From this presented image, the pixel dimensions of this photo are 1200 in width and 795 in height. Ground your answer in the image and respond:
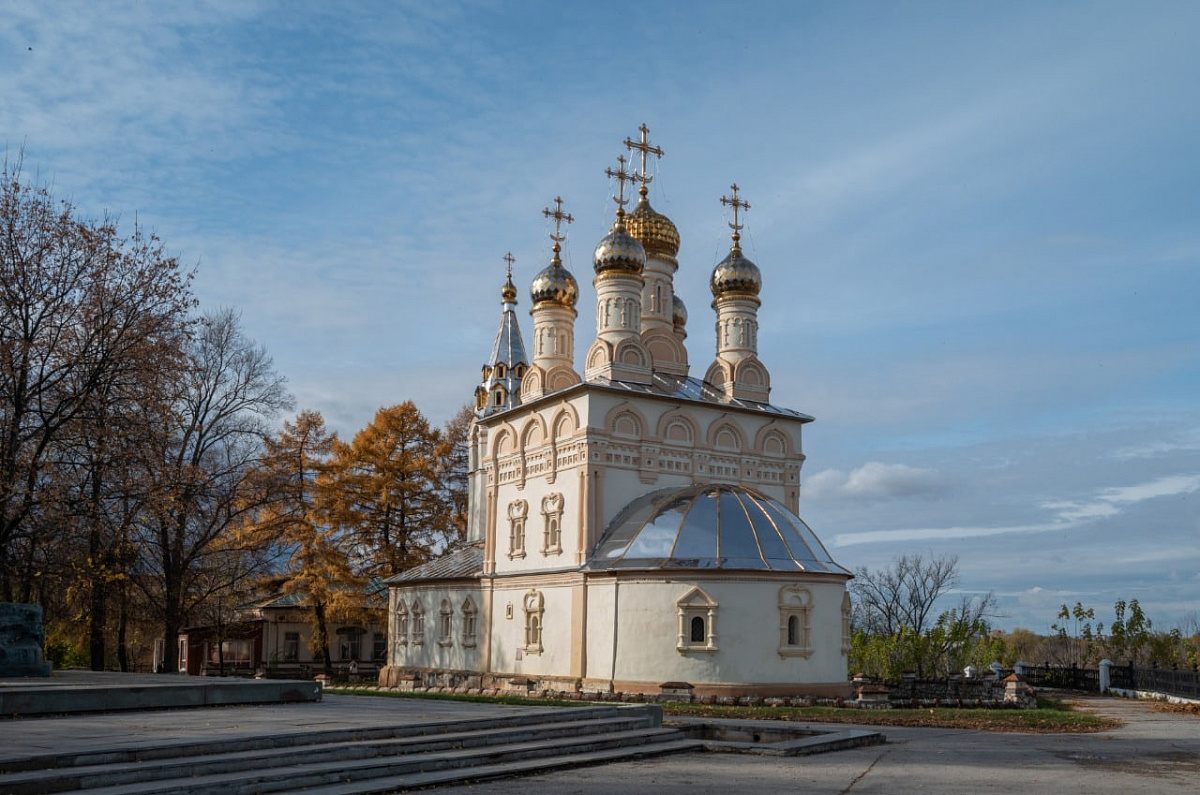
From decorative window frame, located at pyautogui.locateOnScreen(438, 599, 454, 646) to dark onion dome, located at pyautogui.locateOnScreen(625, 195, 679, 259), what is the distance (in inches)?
458

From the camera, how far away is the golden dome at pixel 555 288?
31.4m

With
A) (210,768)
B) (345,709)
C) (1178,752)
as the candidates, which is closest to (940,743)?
(1178,752)

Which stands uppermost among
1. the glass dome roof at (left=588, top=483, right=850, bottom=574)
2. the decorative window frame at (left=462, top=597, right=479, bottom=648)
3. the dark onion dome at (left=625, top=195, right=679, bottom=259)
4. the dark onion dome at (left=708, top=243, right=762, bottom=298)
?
the dark onion dome at (left=625, top=195, right=679, bottom=259)

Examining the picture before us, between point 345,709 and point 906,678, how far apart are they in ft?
54.2

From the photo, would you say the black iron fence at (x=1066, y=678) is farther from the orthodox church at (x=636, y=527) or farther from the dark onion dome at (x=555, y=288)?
the dark onion dome at (x=555, y=288)

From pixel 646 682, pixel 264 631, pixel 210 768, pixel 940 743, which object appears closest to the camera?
pixel 210 768

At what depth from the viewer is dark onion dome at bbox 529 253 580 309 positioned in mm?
31406

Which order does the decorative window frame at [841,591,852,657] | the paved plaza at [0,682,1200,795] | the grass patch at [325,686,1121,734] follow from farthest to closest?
the decorative window frame at [841,591,852,657] → the grass patch at [325,686,1121,734] → the paved plaza at [0,682,1200,795]

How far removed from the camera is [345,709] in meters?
13.8

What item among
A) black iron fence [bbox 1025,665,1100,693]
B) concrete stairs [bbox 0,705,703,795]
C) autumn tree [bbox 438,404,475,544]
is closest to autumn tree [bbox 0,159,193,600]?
concrete stairs [bbox 0,705,703,795]

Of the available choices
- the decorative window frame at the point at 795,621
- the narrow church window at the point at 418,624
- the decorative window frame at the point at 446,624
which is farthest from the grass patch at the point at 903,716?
the narrow church window at the point at 418,624

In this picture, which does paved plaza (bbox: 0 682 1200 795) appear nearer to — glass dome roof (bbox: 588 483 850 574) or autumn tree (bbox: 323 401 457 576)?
glass dome roof (bbox: 588 483 850 574)

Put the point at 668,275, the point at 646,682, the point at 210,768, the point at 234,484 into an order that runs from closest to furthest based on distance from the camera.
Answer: the point at 210,768, the point at 646,682, the point at 234,484, the point at 668,275

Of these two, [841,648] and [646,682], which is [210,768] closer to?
[646,682]
